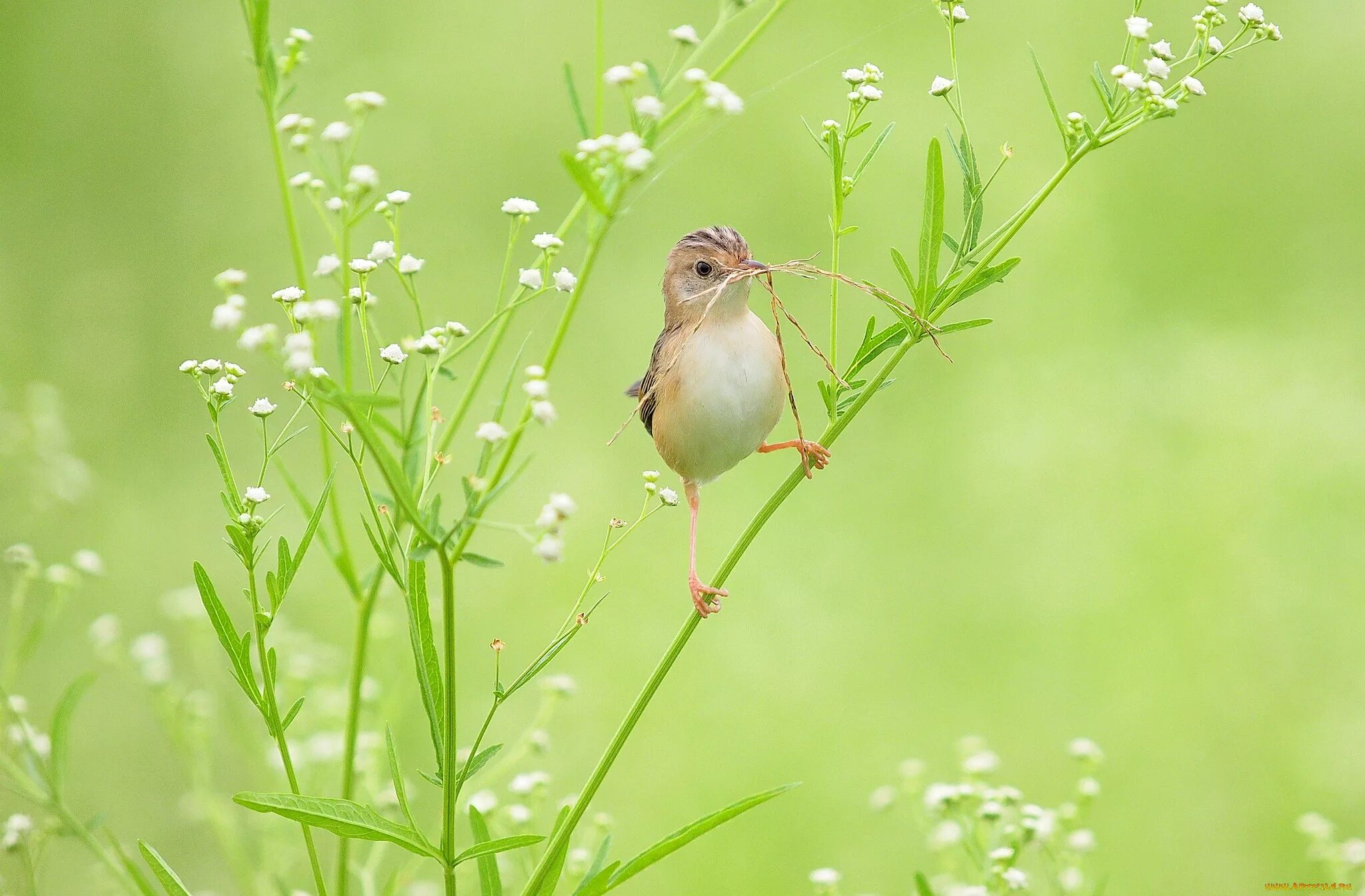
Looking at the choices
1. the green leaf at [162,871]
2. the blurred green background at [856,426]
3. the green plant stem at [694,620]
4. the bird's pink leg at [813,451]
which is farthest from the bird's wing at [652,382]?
the blurred green background at [856,426]

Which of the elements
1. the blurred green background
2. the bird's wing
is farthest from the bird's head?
the blurred green background

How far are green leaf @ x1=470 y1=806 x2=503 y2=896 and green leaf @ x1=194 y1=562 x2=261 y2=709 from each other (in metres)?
0.37

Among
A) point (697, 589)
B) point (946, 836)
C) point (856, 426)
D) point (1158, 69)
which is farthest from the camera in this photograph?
point (856, 426)

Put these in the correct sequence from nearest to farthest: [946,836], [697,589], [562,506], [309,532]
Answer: [562,506]
[309,532]
[697,589]
[946,836]

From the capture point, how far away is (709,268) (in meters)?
2.77

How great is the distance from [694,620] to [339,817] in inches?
22.0

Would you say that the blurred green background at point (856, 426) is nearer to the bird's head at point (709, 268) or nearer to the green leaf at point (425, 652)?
the bird's head at point (709, 268)

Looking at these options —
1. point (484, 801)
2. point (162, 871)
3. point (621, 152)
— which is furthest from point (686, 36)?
point (484, 801)

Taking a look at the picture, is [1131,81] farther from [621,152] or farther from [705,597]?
[705,597]

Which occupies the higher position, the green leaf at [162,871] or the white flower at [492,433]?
the white flower at [492,433]

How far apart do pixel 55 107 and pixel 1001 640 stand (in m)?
5.70

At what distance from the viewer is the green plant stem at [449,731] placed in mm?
1574

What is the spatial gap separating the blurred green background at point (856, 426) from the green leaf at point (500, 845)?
3080mm

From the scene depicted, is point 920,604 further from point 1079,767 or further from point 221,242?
point 221,242
